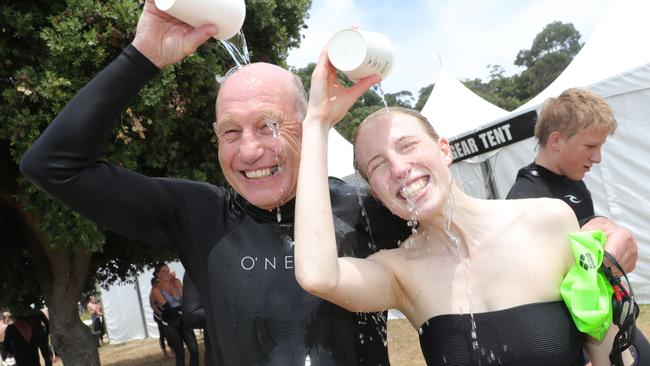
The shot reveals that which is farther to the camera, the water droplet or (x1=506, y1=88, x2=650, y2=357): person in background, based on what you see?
(x1=506, y1=88, x2=650, y2=357): person in background

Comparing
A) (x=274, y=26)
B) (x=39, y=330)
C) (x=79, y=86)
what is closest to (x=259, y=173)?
(x=79, y=86)

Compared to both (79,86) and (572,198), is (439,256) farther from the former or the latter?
(79,86)

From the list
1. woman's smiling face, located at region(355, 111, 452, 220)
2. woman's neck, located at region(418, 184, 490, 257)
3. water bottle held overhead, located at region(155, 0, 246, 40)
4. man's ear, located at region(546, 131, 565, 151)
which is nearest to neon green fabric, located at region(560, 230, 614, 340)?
woman's neck, located at region(418, 184, 490, 257)

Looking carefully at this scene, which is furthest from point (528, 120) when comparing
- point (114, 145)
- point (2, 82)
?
point (2, 82)

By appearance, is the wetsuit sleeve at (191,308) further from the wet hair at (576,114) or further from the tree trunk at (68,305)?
the wet hair at (576,114)

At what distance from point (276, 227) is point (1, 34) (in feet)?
19.0

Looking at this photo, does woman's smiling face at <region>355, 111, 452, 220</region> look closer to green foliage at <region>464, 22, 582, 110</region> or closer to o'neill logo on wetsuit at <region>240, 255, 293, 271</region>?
o'neill logo on wetsuit at <region>240, 255, 293, 271</region>

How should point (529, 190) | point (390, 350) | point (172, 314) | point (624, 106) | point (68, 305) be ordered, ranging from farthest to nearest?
point (172, 314) < point (390, 350) < point (68, 305) < point (624, 106) < point (529, 190)

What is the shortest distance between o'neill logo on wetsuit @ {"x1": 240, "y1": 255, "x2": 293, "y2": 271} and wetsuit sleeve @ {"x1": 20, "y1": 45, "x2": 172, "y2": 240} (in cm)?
33

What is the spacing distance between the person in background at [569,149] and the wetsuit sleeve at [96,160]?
166 centimetres

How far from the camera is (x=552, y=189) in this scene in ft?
8.68

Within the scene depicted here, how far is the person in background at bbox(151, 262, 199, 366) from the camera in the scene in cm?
945

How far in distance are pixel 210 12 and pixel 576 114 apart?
1.72 meters

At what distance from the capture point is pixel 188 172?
24.3 feet
